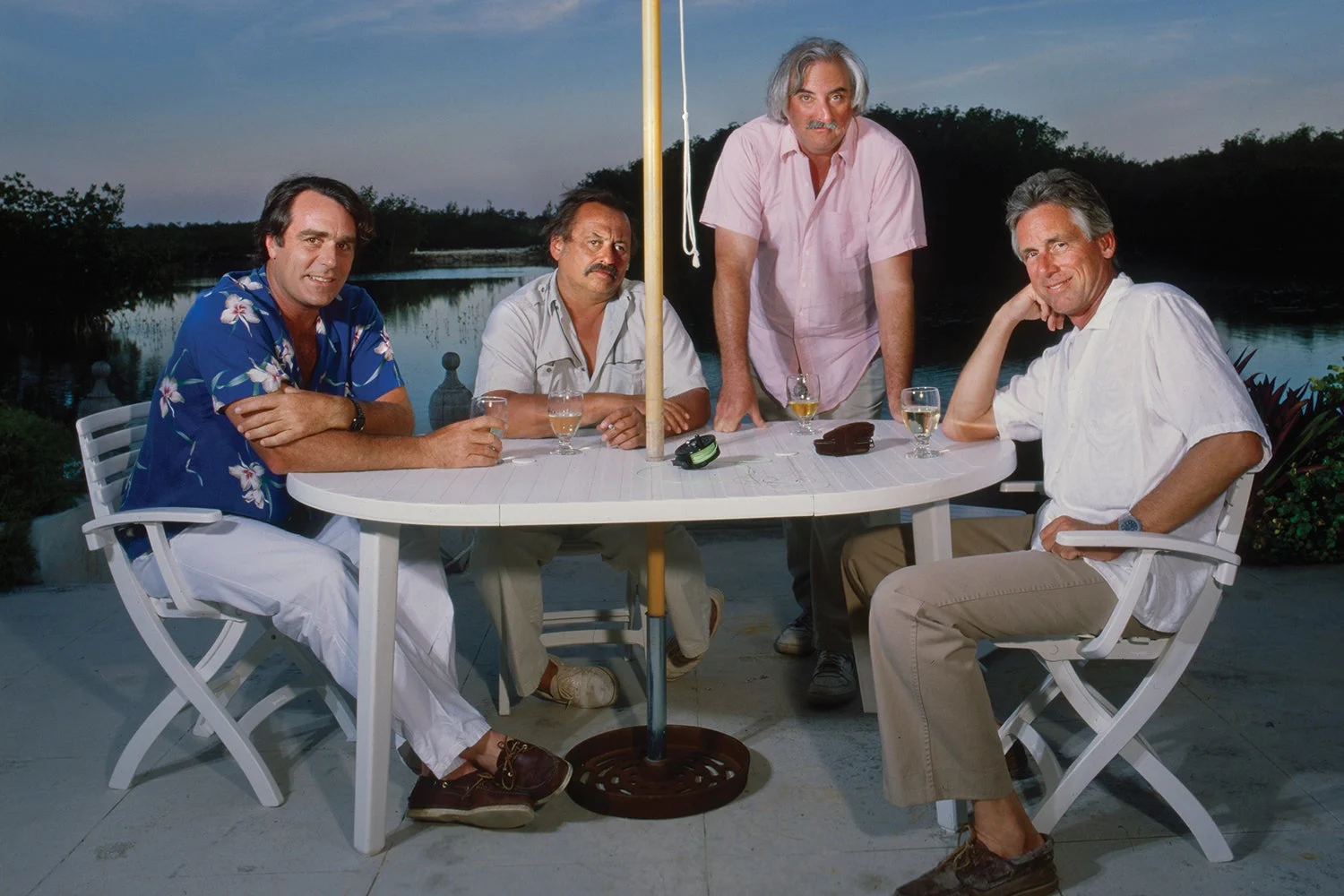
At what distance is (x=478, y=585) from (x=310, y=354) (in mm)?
678

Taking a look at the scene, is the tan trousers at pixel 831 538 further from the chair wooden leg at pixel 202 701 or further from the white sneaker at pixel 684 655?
the chair wooden leg at pixel 202 701

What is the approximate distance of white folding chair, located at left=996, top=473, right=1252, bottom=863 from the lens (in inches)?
88.8

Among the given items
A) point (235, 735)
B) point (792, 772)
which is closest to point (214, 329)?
point (235, 735)

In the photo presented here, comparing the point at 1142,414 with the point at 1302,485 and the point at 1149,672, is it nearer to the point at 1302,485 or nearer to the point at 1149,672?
the point at 1149,672

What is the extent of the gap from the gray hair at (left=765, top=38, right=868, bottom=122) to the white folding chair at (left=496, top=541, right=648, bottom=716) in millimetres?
1274

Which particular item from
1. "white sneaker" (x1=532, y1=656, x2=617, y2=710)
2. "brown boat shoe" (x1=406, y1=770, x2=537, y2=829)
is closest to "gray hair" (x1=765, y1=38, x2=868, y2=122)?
"white sneaker" (x1=532, y1=656, x2=617, y2=710)

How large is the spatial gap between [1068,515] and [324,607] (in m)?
1.49

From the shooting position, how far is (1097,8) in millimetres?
6496

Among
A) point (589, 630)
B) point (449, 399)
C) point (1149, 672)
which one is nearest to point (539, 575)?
point (589, 630)

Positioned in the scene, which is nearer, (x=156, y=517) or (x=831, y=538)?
(x=156, y=517)

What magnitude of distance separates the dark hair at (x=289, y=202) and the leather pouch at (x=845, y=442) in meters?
1.13

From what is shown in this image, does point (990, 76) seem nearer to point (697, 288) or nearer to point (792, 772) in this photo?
point (697, 288)

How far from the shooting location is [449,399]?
5.36m

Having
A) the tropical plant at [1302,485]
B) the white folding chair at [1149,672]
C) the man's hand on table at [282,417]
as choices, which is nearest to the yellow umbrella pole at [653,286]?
the man's hand on table at [282,417]
